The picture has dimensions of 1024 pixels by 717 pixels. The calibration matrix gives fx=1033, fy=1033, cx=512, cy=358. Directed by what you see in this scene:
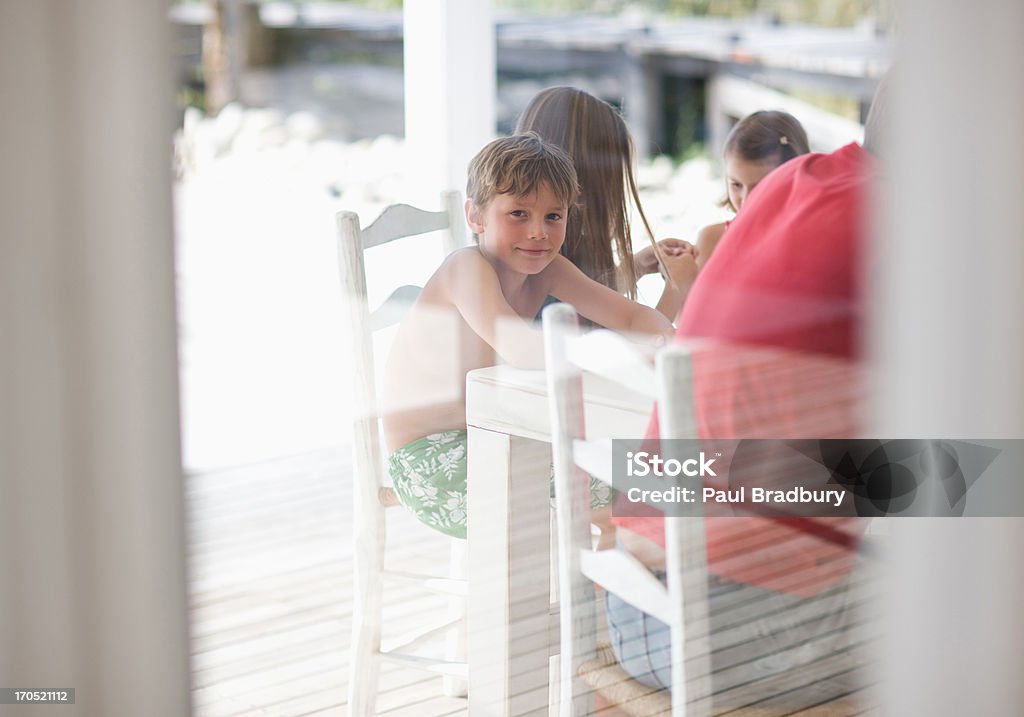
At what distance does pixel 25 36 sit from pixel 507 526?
31.1 inches

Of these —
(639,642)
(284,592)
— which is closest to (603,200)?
(639,642)

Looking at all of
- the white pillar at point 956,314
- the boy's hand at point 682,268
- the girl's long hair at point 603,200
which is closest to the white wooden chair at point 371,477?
the girl's long hair at point 603,200

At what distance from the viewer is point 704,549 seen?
1.07m

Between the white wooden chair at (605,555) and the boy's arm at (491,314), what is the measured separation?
7 centimetres

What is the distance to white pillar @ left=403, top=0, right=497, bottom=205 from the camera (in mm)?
1358

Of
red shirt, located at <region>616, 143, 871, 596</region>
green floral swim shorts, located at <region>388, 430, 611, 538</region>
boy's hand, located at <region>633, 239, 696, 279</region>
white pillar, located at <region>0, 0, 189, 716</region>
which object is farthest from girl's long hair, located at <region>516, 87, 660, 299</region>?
white pillar, located at <region>0, 0, 189, 716</region>

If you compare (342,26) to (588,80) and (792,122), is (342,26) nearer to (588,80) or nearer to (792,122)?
(588,80)

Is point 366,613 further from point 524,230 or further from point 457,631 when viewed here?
point 524,230

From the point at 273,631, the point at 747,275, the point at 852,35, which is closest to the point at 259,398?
the point at 273,631

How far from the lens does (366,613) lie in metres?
1.50

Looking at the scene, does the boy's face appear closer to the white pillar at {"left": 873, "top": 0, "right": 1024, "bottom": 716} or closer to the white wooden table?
the white wooden table

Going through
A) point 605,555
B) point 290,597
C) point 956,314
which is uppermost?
point 956,314

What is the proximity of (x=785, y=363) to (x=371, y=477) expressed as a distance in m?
0.71

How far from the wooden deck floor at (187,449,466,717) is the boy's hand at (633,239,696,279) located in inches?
19.7
